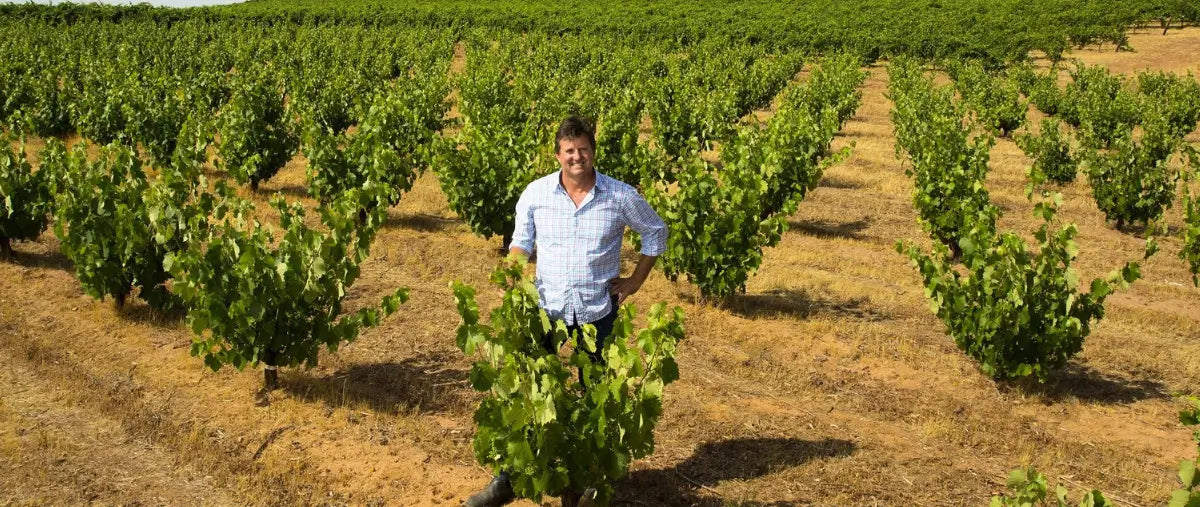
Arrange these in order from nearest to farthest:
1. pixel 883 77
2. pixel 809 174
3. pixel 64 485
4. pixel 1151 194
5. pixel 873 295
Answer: pixel 64 485 → pixel 873 295 → pixel 809 174 → pixel 1151 194 → pixel 883 77

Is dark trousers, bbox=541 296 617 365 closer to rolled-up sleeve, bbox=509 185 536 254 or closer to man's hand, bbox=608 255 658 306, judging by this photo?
man's hand, bbox=608 255 658 306

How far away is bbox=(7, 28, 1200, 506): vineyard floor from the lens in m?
5.16

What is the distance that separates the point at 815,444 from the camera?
5.72 m

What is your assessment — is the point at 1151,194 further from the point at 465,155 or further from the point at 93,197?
the point at 93,197

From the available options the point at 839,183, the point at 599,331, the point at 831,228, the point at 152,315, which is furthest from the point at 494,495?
the point at 839,183

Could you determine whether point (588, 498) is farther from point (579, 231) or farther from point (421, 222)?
point (421, 222)

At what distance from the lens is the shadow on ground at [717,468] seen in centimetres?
499

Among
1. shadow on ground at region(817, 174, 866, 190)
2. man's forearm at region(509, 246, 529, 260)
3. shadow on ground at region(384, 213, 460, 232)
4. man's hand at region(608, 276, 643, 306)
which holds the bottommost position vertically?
shadow on ground at region(384, 213, 460, 232)

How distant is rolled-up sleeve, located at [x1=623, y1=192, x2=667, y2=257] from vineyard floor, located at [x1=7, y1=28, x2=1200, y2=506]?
1481 mm

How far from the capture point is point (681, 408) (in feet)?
20.2

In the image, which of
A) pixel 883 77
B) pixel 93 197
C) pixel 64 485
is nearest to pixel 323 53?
pixel 883 77

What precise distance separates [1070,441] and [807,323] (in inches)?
100

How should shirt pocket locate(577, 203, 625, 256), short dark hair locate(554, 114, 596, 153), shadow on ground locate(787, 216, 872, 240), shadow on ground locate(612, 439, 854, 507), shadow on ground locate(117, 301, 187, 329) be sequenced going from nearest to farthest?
short dark hair locate(554, 114, 596, 153), shirt pocket locate(577, 203, 625, 256), shadow on ground locate(612, 439, 854, 507), shadow on ground locate(117, 301, 187, 329), shadow on ground locate(787, 216, 872, 240)

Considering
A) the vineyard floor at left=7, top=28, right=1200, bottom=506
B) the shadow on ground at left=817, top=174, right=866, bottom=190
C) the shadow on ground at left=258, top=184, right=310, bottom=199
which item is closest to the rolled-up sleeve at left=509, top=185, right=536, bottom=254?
the vineyard floor at left=7, top=28, right=1200, bottom=506
